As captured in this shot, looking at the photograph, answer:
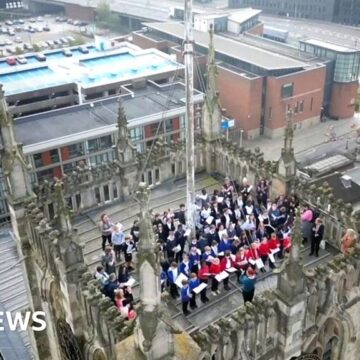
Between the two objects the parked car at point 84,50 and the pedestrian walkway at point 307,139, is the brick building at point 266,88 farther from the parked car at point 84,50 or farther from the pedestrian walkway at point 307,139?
the parked car at point 84,50

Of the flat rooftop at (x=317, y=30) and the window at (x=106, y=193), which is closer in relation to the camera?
the window at (x=106, y=193)

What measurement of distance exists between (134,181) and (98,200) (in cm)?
216

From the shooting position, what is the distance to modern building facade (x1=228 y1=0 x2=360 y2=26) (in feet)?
509

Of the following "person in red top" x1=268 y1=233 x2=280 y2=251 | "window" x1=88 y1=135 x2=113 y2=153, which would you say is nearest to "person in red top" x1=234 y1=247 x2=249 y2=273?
"person in red top" x1=268 y1=233 x2=280 y2=251

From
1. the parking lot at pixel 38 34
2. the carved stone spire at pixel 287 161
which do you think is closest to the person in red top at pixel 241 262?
the carved stone spire at pixel 287 161

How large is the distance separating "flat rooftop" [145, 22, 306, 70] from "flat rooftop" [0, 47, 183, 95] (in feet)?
43.3

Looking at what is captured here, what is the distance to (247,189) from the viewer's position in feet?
89.1

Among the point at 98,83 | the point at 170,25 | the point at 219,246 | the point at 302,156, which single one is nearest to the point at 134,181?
the point at 219,246

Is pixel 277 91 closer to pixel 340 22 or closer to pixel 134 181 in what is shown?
pixel 134 181

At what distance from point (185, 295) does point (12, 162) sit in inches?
362

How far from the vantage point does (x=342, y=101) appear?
4060 inches

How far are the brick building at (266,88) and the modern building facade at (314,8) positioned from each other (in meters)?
68.1

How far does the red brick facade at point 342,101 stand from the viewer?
102 metres

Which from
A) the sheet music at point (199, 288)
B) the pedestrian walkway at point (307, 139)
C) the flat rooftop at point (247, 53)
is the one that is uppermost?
the sheet music at point (199, 288)
